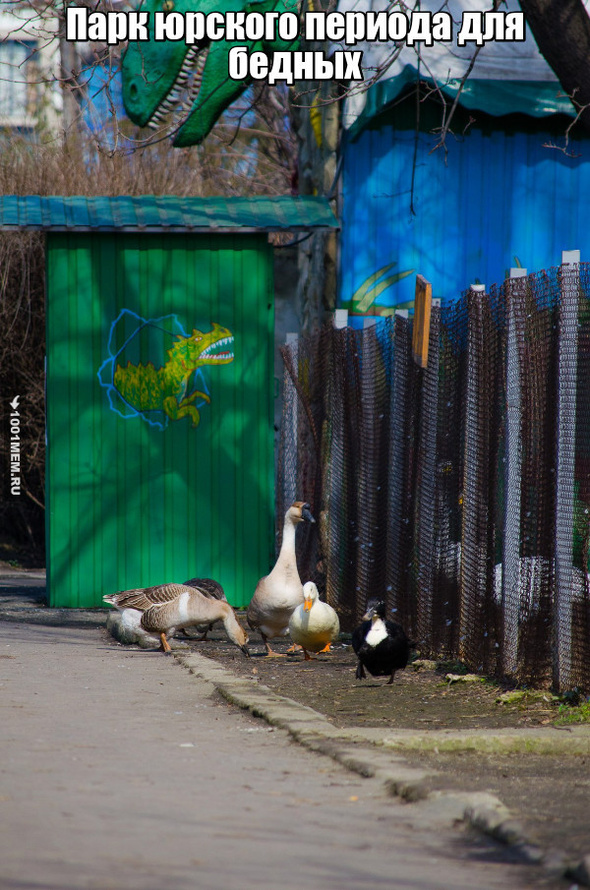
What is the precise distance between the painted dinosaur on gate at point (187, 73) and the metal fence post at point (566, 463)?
7844mm

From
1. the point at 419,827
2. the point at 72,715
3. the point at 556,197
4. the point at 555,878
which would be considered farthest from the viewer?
the point at 556,197

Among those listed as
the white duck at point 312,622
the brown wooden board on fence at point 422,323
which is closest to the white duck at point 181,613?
the white duck at point 312,622

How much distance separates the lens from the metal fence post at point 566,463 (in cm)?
657

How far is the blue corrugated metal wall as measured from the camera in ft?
44.9

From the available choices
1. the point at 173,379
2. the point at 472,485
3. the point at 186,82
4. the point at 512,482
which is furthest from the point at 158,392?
the point at 512,482

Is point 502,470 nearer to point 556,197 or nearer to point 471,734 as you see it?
point 471,734

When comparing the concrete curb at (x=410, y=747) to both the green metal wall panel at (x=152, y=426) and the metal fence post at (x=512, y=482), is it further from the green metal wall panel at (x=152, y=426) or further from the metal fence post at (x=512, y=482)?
the green metal wall panel at (x=152, y=426)

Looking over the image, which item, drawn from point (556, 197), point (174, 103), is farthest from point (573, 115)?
point (174, 103)

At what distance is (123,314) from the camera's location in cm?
1338

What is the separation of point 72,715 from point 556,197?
31.2ft

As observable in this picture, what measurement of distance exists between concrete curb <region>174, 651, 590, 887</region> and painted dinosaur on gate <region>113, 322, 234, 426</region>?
5.61m

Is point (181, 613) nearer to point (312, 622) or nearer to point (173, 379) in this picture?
point (312, 622)

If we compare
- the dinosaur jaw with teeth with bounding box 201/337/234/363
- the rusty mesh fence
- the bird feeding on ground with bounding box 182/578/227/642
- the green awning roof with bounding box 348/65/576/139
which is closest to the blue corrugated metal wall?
the green awning roof with bounding box 348/65/576/139

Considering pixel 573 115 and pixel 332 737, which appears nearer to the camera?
pixel 332 737
